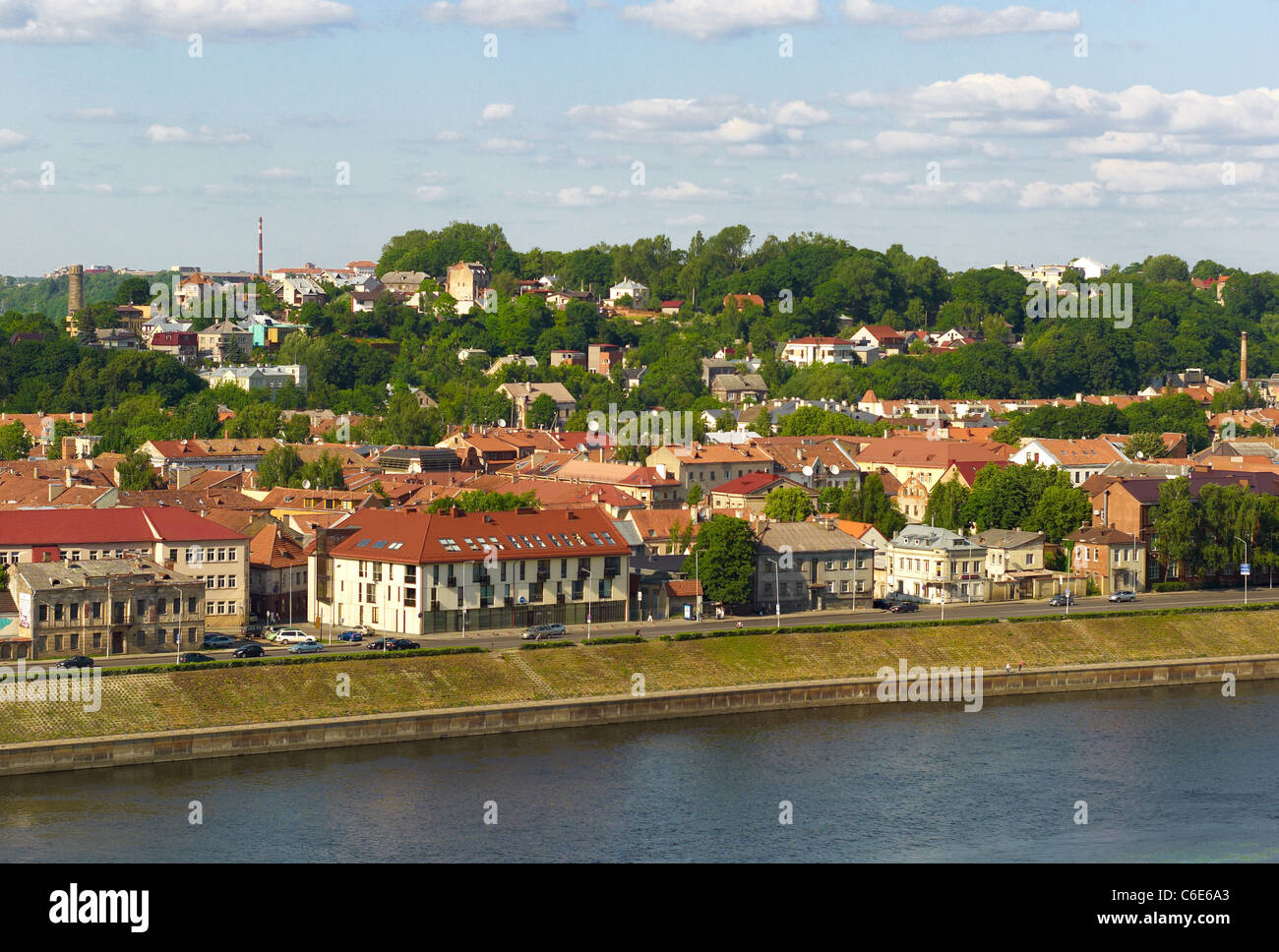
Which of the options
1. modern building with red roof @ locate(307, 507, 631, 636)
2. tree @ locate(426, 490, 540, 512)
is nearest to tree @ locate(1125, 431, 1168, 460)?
tree @ locate(426, 490, 540, 512)

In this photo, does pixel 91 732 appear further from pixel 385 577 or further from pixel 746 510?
pixel 746 510

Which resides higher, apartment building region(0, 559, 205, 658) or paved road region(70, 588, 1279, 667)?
apartment building region(0, 559, 205, 658)

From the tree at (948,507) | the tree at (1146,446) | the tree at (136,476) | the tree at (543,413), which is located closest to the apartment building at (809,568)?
the tree at (948,507)

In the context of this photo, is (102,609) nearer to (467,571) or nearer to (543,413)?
(467,571)

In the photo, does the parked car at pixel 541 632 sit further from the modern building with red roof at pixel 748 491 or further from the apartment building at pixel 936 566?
the modern building with red roof at pixel 748 491

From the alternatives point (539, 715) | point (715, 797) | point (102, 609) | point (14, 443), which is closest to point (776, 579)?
point (539, 715)

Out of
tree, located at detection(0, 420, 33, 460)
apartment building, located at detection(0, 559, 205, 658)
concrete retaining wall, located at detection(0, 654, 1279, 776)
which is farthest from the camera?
tree, located at detection(0, 420, 33, 460)

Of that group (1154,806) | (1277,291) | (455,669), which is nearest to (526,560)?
(455,669)

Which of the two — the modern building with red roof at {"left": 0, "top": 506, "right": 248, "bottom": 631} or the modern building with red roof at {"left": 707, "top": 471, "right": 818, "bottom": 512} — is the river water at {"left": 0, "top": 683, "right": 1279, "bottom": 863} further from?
the modern building with red roof at {"left": 707, "top": 471, "right": 818, "bottom": 512}

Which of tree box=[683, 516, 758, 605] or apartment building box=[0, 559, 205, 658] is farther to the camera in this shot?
tree box=[683, 516, 758, 605]
